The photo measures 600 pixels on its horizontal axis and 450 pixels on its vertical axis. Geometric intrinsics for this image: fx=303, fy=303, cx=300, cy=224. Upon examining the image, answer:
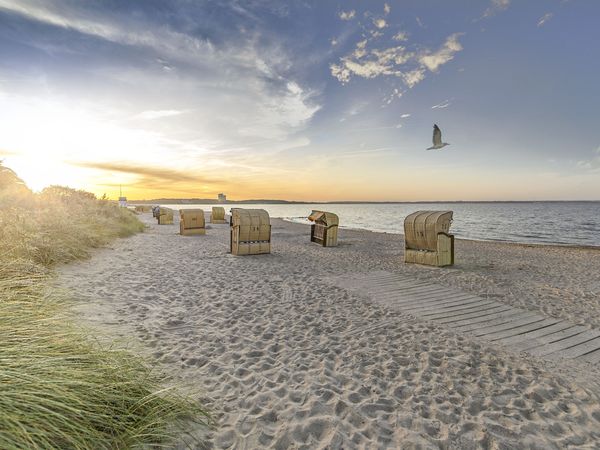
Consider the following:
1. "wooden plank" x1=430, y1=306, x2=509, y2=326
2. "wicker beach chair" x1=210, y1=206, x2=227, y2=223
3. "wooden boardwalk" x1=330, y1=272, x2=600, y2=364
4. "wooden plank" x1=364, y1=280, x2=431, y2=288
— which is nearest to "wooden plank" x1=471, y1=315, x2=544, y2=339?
"wooden boardwalk" x1=330, y1=272, x2=600, y2=364

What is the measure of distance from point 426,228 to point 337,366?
24.6 feet

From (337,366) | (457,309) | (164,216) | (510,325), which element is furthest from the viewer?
→ (164,216)

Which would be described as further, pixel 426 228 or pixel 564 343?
pixel 426 228

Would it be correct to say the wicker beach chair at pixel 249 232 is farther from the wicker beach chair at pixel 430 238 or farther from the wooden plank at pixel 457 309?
the wooden plank at pixel 457 309

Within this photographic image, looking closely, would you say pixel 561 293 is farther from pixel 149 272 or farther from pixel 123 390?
pixel 149 272

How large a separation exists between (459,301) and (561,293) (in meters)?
2.93

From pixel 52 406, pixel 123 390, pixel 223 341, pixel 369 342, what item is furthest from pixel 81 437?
pixel 369 342

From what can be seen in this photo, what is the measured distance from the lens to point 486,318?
18.3 ft

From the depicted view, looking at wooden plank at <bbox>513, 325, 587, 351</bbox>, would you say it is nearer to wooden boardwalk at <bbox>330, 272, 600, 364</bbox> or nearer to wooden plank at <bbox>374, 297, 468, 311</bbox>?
wooden boardwalk at <bbox>330, 272, 600, 364</bbox>

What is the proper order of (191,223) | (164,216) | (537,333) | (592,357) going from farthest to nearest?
(164,216)
(191,223)
(537,333)
(592,357)

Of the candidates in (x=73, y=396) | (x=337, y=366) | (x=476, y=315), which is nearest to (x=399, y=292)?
(x=476, y=315)

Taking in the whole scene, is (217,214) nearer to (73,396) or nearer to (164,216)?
(164,216)

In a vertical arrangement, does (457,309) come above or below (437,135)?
below

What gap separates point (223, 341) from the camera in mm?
4375
